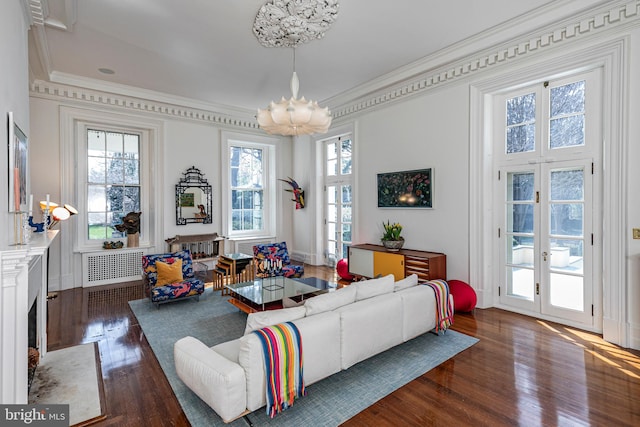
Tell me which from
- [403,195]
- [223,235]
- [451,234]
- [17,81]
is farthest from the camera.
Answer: [223,235]

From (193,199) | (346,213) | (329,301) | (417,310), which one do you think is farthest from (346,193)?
(329,301)

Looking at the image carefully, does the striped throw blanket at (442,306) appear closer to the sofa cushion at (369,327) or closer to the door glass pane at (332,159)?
the sofa cushion at (369,327)

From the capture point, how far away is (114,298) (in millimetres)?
4766

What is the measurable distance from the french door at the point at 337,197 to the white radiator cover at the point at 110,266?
12.2 ft

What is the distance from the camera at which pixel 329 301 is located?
2.58 metres

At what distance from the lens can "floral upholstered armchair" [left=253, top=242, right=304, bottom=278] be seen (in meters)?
4.89

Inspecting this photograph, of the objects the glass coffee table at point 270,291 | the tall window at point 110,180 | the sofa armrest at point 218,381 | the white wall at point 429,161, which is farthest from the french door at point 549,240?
the tall window at point 110,180

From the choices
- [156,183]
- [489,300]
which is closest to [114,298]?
[156,183]

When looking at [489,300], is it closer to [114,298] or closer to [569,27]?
[569,27]

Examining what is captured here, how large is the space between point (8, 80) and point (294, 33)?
8.83 ft

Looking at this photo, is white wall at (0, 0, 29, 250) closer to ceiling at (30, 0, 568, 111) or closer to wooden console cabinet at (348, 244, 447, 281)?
ceiling at (30, 0, 568, 111)

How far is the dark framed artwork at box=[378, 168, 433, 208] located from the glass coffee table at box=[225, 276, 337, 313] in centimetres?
185

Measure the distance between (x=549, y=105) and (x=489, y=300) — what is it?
2.53m

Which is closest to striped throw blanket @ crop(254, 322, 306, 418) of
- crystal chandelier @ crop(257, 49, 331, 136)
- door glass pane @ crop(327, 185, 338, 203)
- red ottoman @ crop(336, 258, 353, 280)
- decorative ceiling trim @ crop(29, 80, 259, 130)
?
crystal chandelier @ crop(257, 49, 331, 136)
